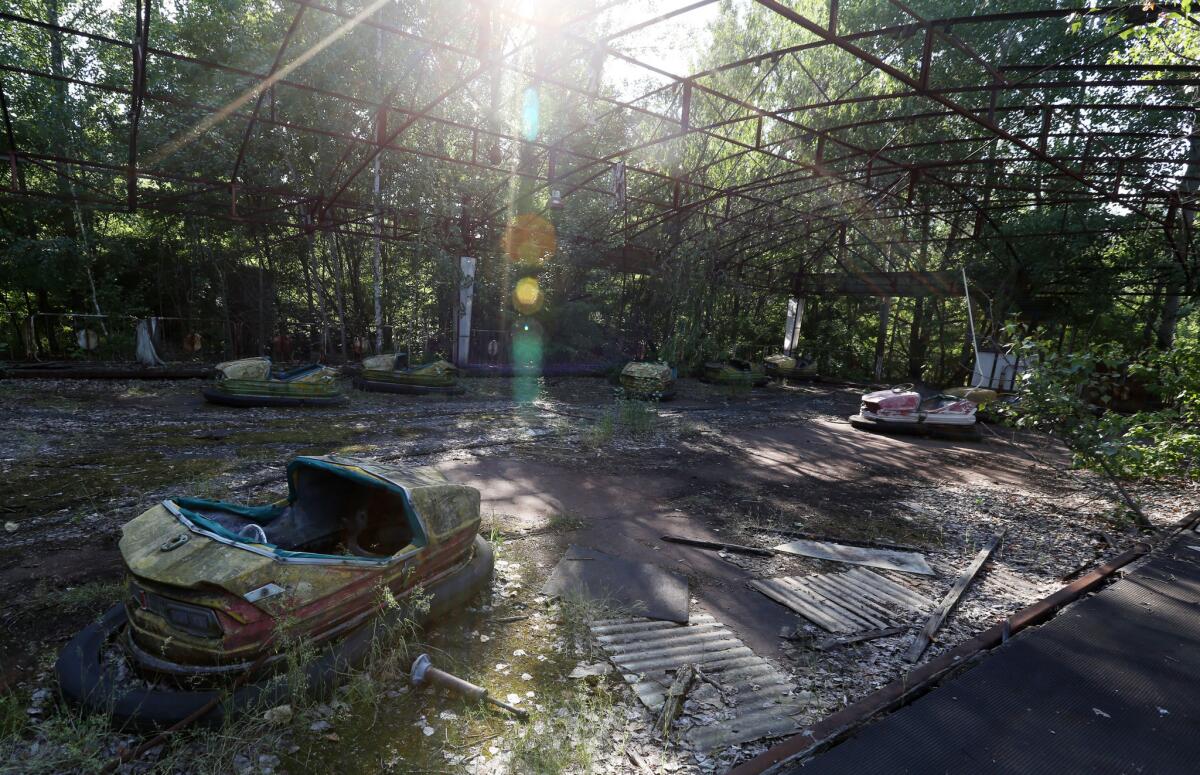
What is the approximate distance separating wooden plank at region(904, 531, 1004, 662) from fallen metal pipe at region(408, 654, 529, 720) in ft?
6.92

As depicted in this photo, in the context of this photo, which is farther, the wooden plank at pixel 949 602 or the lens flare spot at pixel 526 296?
the lens flare spot at pixel 526 296

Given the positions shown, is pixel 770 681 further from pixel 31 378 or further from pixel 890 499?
pixel 31 378

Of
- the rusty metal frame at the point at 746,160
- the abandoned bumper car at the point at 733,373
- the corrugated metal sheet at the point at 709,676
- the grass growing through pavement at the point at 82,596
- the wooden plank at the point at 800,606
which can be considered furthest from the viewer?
the abandoned bumper car at the point at 733,373

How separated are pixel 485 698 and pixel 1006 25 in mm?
18869

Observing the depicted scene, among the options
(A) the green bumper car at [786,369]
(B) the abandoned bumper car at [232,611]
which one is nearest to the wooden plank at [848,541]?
(B) the abandoned bumper car at [232,611]

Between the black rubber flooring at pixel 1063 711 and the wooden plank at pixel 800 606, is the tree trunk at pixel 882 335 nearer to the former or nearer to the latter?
the black rubber flooring at pixel 1063 711

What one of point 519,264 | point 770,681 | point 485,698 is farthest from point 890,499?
point 519,264

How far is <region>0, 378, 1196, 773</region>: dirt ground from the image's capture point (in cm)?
220

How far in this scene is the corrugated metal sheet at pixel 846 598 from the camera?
10.6 ft

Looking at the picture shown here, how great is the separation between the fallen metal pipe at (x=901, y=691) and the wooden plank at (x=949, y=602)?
143mm

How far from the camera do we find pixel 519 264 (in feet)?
52.2

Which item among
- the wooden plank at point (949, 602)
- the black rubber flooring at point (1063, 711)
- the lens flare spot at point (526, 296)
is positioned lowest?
the wooden plank at point (949, 602)

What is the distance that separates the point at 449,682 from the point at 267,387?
7881 mm

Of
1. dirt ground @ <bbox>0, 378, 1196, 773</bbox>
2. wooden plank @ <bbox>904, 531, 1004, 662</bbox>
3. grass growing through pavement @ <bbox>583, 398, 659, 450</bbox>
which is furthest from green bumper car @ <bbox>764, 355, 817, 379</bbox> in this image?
wooden plank @ <bbox>904, 531, 1004, 662</bbox>
